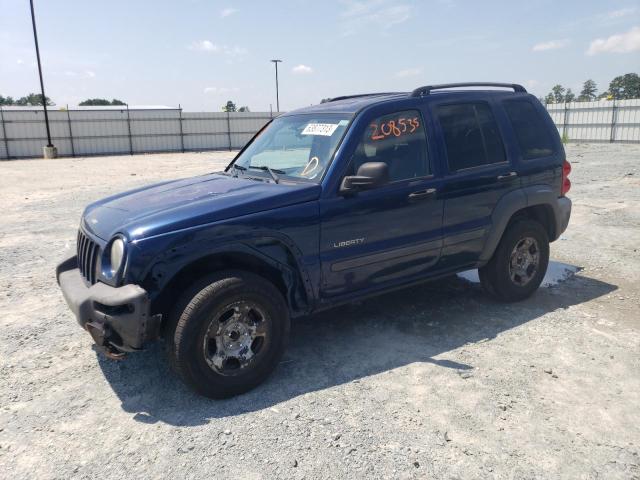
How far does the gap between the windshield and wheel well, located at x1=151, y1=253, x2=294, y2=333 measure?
2.48ft

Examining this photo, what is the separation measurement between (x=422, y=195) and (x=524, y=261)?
1578mm

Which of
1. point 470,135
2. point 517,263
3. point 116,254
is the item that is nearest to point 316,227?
point 116,254

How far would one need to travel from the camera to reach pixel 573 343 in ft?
13.2

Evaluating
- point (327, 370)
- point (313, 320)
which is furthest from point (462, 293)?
point (327, 370)

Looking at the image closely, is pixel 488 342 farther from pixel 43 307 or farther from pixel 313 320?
pixel 43 307

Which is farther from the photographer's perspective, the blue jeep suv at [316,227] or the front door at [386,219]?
the front door at [386,219]

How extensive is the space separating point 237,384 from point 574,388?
2.25 metres

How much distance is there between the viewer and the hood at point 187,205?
323 cm

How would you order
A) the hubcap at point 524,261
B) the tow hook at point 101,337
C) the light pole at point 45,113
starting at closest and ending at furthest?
the tow hook at point 101,337, the hubcap at point 524,261, the light pole at point 45,113

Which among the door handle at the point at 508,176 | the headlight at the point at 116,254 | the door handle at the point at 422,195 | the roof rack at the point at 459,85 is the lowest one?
the headlight at the point at 116,254

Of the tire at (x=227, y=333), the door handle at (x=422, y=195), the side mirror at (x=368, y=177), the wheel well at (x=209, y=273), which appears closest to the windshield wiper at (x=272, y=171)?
the side mirror at (x=368, y=177)

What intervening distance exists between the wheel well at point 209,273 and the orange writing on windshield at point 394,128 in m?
1.31

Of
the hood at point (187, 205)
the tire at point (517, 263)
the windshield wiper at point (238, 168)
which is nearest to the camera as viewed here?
the hood at point (187, 205)

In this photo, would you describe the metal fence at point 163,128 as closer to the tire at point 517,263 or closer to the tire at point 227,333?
the tire at point 517,263
